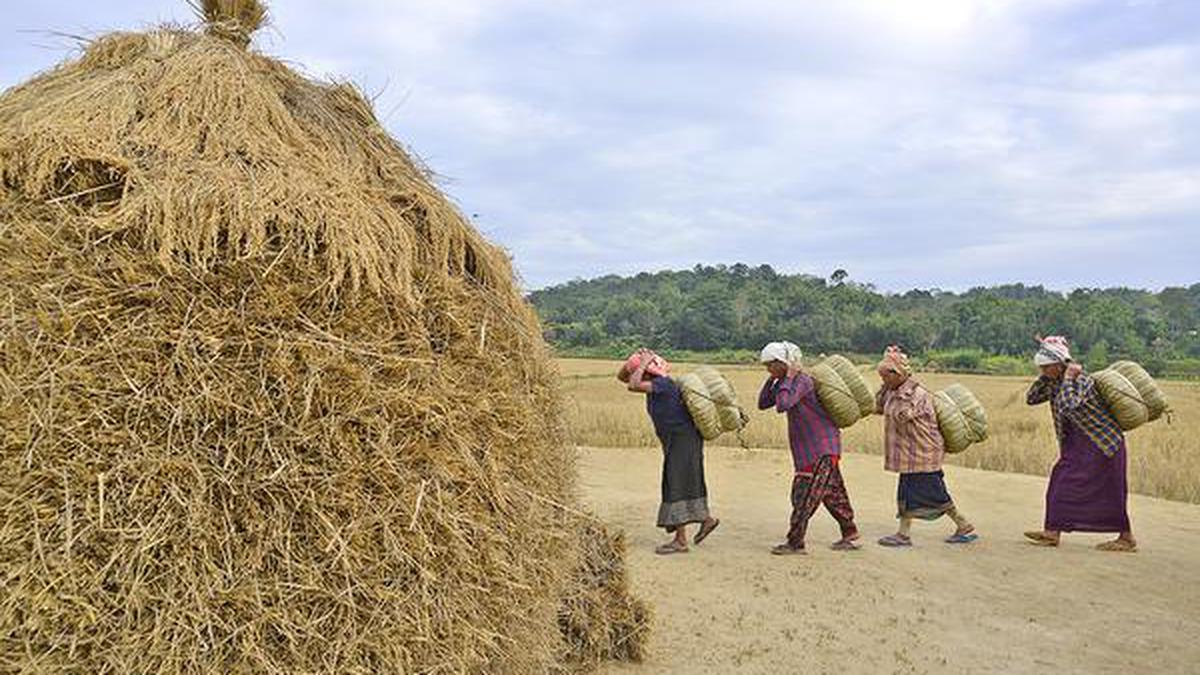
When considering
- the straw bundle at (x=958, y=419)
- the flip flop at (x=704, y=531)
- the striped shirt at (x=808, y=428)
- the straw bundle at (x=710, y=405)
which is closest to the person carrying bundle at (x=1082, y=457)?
the straw bundle at (x=958, y=419)

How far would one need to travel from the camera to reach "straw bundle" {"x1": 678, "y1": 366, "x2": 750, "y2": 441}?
26.2ft

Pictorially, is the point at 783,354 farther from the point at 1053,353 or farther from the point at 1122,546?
the point at 1122,546

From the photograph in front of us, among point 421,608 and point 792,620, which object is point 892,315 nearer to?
point 792,620

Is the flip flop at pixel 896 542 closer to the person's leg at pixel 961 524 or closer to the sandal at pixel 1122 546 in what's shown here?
the person's leg at pixel 961 524

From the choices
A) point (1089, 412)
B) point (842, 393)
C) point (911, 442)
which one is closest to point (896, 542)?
point (911, 442)

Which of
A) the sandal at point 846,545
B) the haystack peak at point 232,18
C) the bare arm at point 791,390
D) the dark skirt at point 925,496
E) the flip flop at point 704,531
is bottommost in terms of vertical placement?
the sandal at point 846,545

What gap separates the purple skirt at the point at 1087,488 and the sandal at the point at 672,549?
11.4 ft

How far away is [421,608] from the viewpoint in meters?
3.18

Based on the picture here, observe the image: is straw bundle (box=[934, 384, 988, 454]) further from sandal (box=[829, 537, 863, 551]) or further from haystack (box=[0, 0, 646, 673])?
haystack (box=[0, 0, 646, 673])

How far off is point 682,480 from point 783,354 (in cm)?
140

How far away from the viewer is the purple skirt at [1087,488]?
860cm

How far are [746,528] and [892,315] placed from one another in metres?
47.9

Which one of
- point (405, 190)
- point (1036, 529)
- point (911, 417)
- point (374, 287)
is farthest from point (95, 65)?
point (1036, 529)

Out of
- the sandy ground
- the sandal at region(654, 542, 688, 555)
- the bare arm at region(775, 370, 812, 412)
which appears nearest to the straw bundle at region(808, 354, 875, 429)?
the bare arm at region(775, 370, 812, 412)
